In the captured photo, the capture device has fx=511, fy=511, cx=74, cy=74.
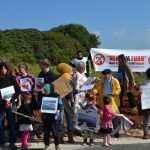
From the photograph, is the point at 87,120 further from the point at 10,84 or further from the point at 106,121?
the point at 10,84

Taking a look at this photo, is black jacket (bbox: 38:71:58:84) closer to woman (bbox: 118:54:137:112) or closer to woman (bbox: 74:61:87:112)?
woman (bbox: 74:61:87:112)

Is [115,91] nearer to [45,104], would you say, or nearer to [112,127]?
[112,127]

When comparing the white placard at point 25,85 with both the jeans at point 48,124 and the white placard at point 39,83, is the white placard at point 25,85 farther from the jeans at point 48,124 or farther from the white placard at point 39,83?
the jeans at point 48,124

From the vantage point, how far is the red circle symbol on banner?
57.3ft

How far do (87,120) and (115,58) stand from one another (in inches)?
263

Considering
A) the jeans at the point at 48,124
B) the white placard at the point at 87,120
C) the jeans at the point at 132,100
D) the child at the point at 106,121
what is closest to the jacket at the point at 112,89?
the child at the point at 106,121

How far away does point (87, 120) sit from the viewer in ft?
37.0

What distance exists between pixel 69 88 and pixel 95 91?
1008mm

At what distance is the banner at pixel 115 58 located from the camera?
691 inches

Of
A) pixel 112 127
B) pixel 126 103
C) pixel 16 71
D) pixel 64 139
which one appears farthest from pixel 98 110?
pixel 126 103

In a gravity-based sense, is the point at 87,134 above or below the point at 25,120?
below

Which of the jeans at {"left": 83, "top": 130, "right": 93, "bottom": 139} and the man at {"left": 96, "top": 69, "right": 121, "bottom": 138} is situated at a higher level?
the man at {"left": 96, "top": 69, "right": 121, "bottom": 138}

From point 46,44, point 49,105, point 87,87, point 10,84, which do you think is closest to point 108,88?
point 87,87

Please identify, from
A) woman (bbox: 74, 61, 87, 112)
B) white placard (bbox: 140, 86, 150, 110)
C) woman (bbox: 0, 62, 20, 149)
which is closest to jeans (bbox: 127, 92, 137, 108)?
white placard (bbox: 140, 86, 150, 110)
